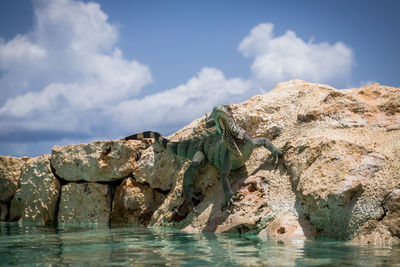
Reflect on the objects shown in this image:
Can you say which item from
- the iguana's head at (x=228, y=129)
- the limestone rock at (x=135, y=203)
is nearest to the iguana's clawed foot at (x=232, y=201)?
the iguana's head at (x=228, y=129)

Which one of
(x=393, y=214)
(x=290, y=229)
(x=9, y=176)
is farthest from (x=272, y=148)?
(x=9, y=176)

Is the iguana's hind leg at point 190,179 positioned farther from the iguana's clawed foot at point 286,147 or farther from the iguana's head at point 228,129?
the iguana's clawed foot at point 286,147

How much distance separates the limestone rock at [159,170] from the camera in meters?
7.70

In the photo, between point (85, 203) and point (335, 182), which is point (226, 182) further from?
point (85, 203)

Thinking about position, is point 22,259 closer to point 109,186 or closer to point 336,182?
point 336,182

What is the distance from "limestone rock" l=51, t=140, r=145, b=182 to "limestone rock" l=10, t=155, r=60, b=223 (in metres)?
0.58

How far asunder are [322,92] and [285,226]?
304 cm

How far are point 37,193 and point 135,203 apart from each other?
3325 millimetres

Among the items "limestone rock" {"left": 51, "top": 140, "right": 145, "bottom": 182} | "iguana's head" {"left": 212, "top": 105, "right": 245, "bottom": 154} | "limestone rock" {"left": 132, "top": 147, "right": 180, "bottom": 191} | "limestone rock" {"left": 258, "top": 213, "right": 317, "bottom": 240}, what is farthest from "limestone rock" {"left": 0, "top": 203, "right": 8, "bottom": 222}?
"limestone rock" {"left": 258, "top": 213, "right": 317, "bottom": 240}

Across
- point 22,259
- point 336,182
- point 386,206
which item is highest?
point 336,182

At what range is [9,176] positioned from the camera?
1052 centimetres

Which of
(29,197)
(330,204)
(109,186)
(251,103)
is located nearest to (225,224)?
(330,204)

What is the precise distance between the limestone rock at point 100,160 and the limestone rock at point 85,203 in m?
0.21

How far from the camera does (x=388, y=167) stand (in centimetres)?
425
